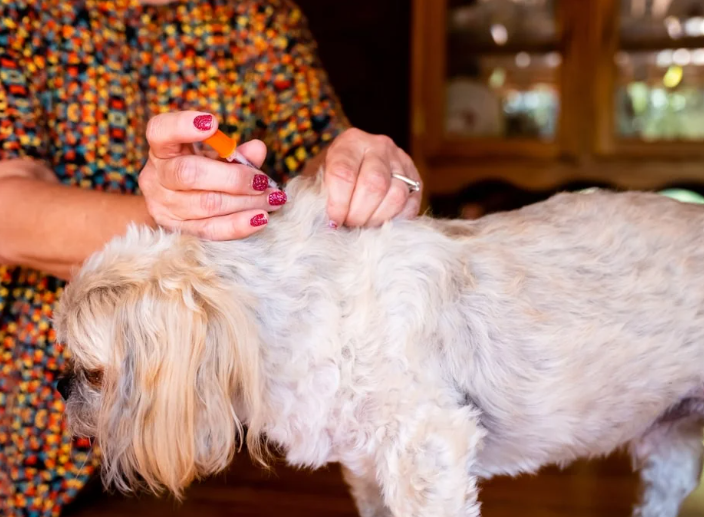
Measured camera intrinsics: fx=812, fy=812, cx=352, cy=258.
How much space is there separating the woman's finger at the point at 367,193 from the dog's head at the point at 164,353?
0.20m

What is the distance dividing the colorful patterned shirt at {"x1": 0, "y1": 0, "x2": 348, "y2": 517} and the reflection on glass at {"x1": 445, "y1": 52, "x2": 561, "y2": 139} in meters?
2.04

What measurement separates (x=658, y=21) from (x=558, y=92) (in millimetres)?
508

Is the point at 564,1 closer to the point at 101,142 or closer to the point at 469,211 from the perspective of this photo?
the point at 469,211

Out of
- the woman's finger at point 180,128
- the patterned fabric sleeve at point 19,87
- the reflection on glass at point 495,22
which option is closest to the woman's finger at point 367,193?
the woman's finger at point 180,128

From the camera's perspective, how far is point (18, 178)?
4.30ft

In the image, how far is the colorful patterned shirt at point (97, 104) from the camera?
149cm

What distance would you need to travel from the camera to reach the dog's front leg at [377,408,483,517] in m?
0.99

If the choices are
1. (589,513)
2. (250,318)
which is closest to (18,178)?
(250,318)

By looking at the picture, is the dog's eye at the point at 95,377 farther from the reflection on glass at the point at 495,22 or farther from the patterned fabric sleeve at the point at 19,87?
the reflection on glass at the point at 495,22

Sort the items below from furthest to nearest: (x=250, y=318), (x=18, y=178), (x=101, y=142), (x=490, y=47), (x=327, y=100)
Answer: (x=490, y=47) → (x=327, y=100) → (x=101, y=142) → (x=18, y=178) → (x=250, y=318)

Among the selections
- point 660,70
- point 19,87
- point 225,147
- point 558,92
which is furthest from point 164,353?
point 660,70

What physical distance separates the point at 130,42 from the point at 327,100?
42 cm

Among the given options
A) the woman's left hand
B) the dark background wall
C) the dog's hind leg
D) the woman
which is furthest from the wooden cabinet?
the woman's left hand

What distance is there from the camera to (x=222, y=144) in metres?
0.98
